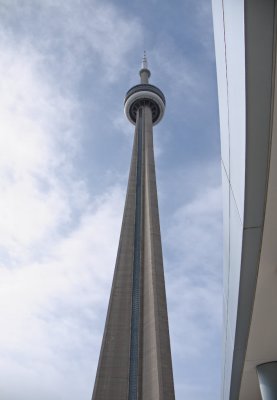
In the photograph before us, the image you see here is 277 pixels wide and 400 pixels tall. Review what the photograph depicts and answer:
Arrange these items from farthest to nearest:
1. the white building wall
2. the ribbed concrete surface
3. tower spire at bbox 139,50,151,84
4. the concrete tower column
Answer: tower spire at bbox 139,50,151,84 → the ribbed concrete surface → the concrete tower column → the white building wall

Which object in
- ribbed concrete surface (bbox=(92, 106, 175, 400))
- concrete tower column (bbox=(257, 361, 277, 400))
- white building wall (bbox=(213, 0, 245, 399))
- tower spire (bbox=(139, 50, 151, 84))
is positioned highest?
tower spire (bbox=(139, 50, 151, 84))

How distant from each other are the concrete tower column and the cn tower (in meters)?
12.1

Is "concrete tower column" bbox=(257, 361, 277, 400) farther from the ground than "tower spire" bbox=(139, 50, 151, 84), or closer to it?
closer to it

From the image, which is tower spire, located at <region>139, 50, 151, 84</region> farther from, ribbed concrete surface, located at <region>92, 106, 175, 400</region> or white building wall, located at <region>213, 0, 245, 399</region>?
white building wall, located at <region>213, 0, 245, 399</region>

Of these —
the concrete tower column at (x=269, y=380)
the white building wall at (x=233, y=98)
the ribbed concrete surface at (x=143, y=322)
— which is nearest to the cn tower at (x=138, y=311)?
the ribbed concrete surface at (x=143, y=322)

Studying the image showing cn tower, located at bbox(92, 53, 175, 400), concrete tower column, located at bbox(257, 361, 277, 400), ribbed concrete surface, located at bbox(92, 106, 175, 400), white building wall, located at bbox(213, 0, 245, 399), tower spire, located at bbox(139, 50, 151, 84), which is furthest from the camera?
tower spire, located at bbox(139, 50, 151, 84)

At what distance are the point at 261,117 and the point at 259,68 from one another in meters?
0.50

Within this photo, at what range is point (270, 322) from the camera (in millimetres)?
6320

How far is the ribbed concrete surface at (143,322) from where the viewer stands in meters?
19.9

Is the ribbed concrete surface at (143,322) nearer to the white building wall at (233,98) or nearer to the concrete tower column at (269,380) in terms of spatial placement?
the concrete tower column at (269,380)

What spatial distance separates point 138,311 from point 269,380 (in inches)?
685

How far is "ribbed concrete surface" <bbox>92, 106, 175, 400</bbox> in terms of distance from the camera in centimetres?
1986

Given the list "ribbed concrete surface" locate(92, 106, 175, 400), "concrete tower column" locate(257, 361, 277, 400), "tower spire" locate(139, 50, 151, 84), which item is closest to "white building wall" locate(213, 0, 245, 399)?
"concrete tower column" locate(257, 361, 277, 400)


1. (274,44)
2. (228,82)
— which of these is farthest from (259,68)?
(228,82)
